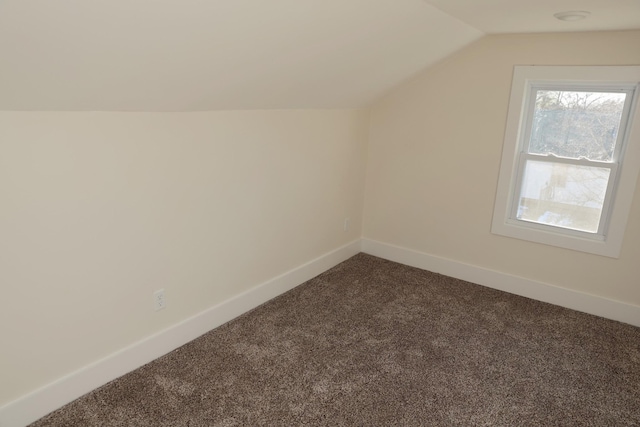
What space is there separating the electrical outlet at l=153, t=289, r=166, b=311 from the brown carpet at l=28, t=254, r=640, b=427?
0.28m

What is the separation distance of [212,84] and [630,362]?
2795mm

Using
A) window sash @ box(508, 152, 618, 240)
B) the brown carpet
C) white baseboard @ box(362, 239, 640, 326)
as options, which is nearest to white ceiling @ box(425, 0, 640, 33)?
window sash @ box(508, 152, 618, 240)

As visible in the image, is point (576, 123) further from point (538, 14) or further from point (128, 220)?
point (128, 220)

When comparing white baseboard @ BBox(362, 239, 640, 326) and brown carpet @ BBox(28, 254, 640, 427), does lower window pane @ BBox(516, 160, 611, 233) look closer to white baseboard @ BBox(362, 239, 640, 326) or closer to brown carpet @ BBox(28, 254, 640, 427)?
white baseboard @ BBox(362, 239, 640, 326)

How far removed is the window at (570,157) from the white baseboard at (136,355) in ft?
5.63

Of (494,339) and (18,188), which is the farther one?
(494,339)

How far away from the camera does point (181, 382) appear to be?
7.34 ft

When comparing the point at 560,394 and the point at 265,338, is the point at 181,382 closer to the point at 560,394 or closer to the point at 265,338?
the point at 265,338

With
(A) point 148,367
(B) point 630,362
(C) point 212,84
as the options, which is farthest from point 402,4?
(B) point 630,362

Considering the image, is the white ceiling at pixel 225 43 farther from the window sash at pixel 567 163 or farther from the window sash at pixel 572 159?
the window sash at pixel 567 163

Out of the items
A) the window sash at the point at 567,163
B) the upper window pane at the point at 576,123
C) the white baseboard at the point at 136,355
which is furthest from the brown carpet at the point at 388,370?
the upper window pane at the point at 576,123

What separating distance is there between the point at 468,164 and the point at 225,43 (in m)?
2.24

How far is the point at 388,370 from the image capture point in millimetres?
2412

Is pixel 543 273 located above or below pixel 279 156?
below
